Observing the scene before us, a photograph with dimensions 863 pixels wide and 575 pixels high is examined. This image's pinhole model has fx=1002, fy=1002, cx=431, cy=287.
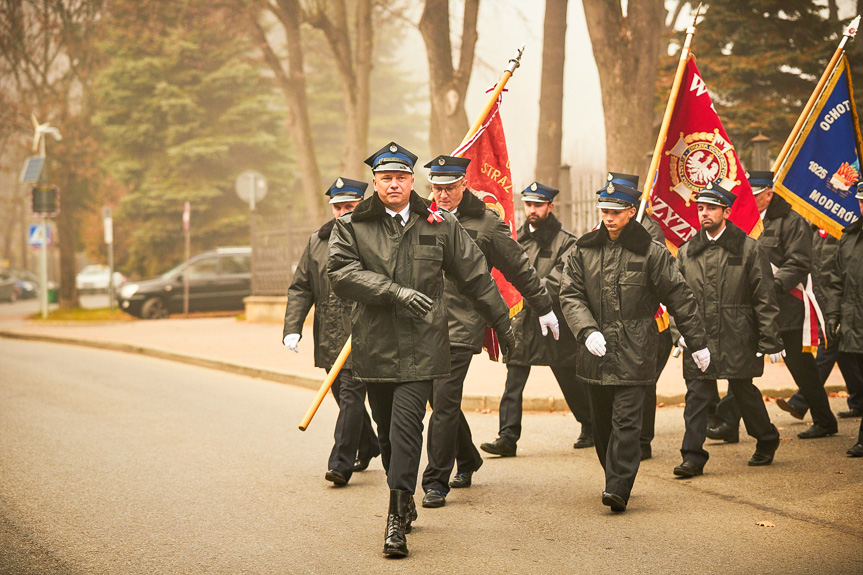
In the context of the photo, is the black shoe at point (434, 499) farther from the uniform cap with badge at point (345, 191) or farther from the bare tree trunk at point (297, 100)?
the bare tree trunk at point (297, 100)

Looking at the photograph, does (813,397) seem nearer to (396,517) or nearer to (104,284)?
(396,517)

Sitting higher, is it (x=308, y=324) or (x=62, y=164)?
(x=62, y=164)

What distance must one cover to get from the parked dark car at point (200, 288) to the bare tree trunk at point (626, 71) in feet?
46.5

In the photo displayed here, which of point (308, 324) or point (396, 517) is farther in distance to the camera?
point (308, 324)

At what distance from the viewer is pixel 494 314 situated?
5824 mm

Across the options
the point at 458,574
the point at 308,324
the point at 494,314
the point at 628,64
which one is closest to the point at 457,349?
the point at 494,314

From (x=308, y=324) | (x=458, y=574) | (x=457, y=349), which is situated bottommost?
(x=308, y=324)

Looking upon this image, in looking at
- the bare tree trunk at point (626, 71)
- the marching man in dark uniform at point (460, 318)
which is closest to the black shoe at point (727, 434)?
the marching man in dark uniform at point (460, 318)

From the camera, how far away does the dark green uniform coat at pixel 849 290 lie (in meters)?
7.83

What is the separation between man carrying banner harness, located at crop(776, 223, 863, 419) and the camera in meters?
8.98

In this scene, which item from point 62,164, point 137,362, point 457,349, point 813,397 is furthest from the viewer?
point 62,164

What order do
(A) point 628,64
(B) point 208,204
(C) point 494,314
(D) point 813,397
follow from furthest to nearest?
1. (B) point 208,204
2. (A) point 628,64
3. (D) point 813,397
4. (C) point 494,314

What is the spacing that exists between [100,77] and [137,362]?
79.0 ft

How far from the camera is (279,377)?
43.8 feet
